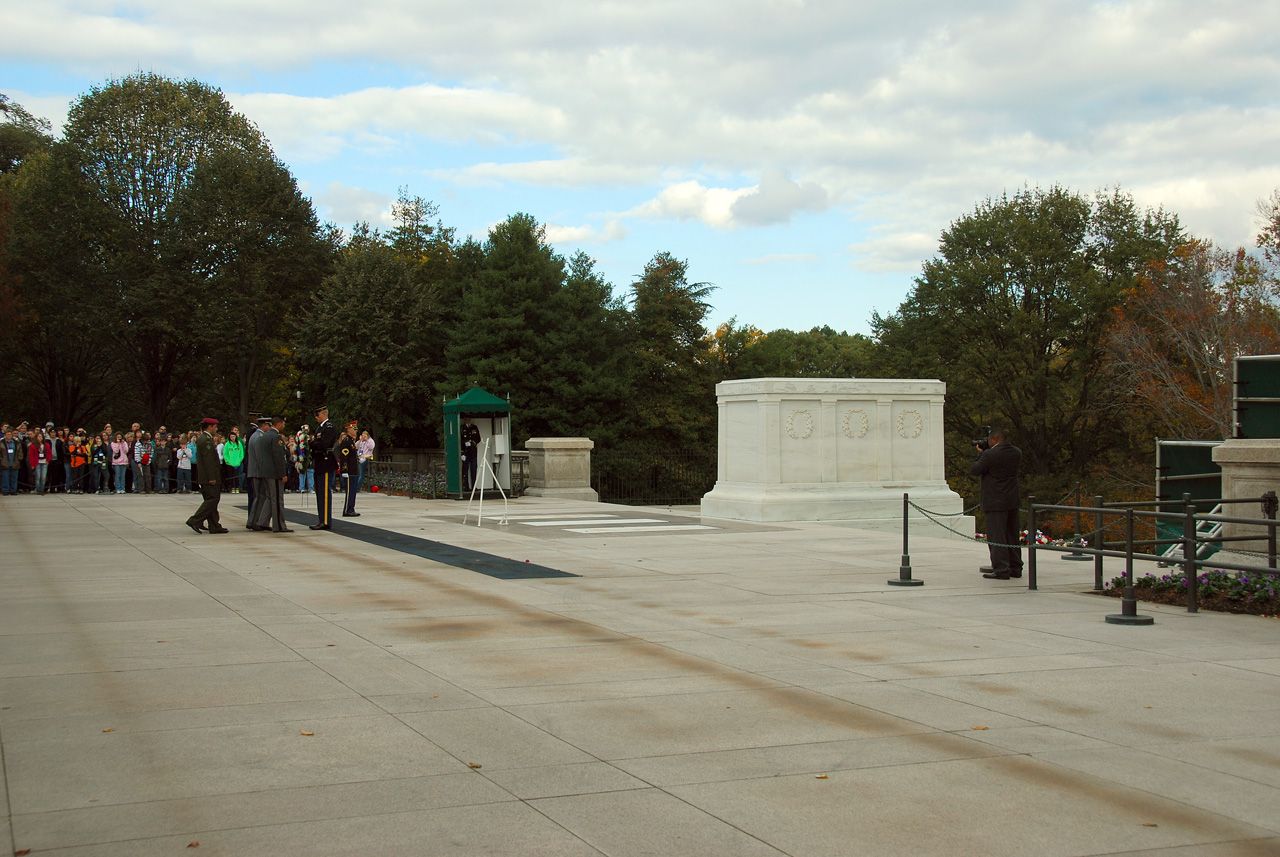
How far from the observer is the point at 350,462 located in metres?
22.4

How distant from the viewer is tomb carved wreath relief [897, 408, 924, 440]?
23734 millimetres

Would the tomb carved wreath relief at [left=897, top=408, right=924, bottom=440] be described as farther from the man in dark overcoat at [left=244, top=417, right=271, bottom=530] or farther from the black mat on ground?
the man in dark overcoat at [left=244, top=417, right=271, bottom=530]

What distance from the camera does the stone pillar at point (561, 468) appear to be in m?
28.9

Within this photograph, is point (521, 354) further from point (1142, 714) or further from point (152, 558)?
point (1142, 714)

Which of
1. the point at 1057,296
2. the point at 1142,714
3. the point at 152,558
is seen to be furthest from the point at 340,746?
the point at 1057,296

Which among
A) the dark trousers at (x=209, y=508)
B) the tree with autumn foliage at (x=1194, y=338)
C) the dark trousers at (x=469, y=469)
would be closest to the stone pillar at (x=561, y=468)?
the dark trousers at (x=469, y=469)

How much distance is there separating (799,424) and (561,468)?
27.9 feet

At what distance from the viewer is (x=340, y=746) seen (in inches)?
232

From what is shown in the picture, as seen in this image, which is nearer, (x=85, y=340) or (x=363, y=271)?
(x=363, y=271)

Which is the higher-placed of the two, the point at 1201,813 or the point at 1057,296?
the point at 1057,296

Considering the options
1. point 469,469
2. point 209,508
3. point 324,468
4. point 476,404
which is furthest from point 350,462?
point 469,469

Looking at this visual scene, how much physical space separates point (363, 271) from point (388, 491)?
57.3ft

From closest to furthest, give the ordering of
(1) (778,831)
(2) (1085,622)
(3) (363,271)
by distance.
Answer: (1) (778,831) < (2) (1085,622) < (3) (363,271)

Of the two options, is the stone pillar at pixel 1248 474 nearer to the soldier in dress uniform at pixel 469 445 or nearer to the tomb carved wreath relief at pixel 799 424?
the tomb carved wreath relief at pixel 799 424
